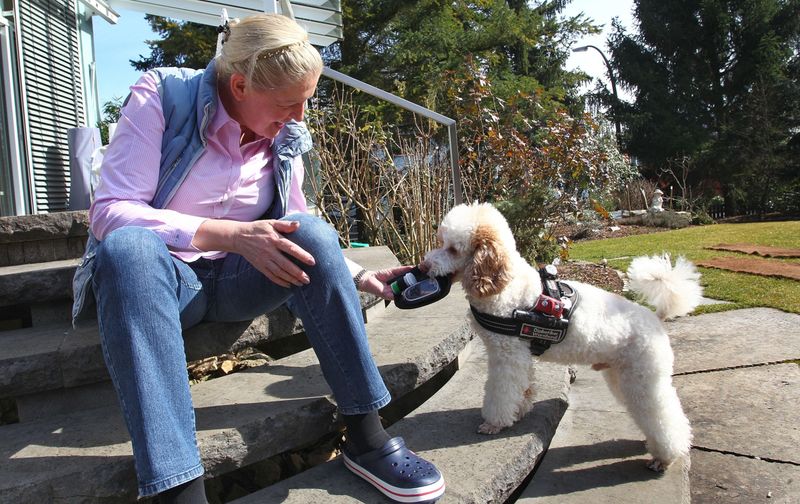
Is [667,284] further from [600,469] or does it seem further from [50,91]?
[50,91]

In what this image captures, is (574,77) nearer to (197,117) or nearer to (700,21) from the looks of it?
(700,21)

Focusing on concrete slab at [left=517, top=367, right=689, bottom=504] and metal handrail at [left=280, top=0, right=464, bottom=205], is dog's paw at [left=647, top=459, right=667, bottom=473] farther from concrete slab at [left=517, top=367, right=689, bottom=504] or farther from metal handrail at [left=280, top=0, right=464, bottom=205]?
metal handrail at [left=280, top=0, right=464, bottom=205]

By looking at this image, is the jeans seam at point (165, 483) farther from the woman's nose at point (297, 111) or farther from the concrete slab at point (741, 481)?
the concrete slab at point (741, 481)

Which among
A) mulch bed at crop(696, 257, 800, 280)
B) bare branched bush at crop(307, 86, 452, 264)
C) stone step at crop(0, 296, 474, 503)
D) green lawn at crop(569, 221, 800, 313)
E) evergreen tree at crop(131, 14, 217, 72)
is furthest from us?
evergreen tree at crop(131, 14, 217, 72)

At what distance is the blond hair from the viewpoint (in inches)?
68.7

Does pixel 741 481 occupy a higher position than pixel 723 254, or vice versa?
pixel 723 254

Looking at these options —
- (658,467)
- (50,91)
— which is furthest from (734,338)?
(50,91)

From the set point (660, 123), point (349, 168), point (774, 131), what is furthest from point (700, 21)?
point (349, 168)

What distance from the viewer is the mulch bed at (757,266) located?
17.1ft

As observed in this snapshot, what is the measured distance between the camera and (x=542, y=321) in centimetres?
204

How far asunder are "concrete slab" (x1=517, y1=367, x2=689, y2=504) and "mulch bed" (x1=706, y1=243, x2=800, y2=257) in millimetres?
5140

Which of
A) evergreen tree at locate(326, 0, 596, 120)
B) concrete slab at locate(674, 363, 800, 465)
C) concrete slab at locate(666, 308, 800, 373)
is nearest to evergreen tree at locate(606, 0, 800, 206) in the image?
evergreen tree at locate(326, 0, 596, 120)

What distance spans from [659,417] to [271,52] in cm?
177

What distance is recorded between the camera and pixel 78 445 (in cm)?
165
